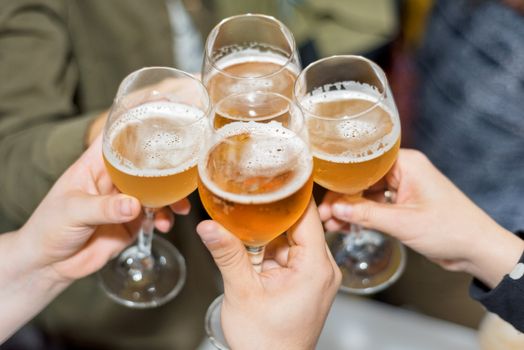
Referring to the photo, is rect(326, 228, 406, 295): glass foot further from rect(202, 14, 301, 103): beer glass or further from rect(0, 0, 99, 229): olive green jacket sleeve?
rect(0, 0, 99, 229): olive green jacket sleeve

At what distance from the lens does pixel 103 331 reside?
1.64 meters

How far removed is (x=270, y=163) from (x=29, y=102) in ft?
2.42

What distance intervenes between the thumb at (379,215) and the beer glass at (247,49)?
221 mm

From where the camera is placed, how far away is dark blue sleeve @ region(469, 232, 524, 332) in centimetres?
105

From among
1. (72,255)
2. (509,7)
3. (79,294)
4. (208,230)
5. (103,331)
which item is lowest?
(103,331)

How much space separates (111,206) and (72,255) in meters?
0.20

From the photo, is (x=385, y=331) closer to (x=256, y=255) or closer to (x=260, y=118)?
(x=256, y=255)

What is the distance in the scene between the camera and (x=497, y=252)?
109 cm

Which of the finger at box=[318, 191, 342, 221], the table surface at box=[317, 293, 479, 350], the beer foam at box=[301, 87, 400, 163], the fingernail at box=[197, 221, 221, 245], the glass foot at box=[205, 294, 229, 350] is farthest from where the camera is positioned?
the table surface at box=[317, 293, 479, 350]

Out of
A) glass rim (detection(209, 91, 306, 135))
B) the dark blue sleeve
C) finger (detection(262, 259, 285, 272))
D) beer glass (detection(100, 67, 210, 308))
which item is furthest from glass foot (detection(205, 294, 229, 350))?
the dark blue sleeve

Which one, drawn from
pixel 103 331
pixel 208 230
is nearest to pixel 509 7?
pixel 208 230

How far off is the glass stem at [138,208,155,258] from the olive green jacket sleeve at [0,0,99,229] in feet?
0.72

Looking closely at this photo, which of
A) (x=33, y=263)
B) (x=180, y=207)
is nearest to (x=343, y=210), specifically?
(x=180, y=207)

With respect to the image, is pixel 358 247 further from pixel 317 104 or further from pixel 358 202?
pixel 317 104
